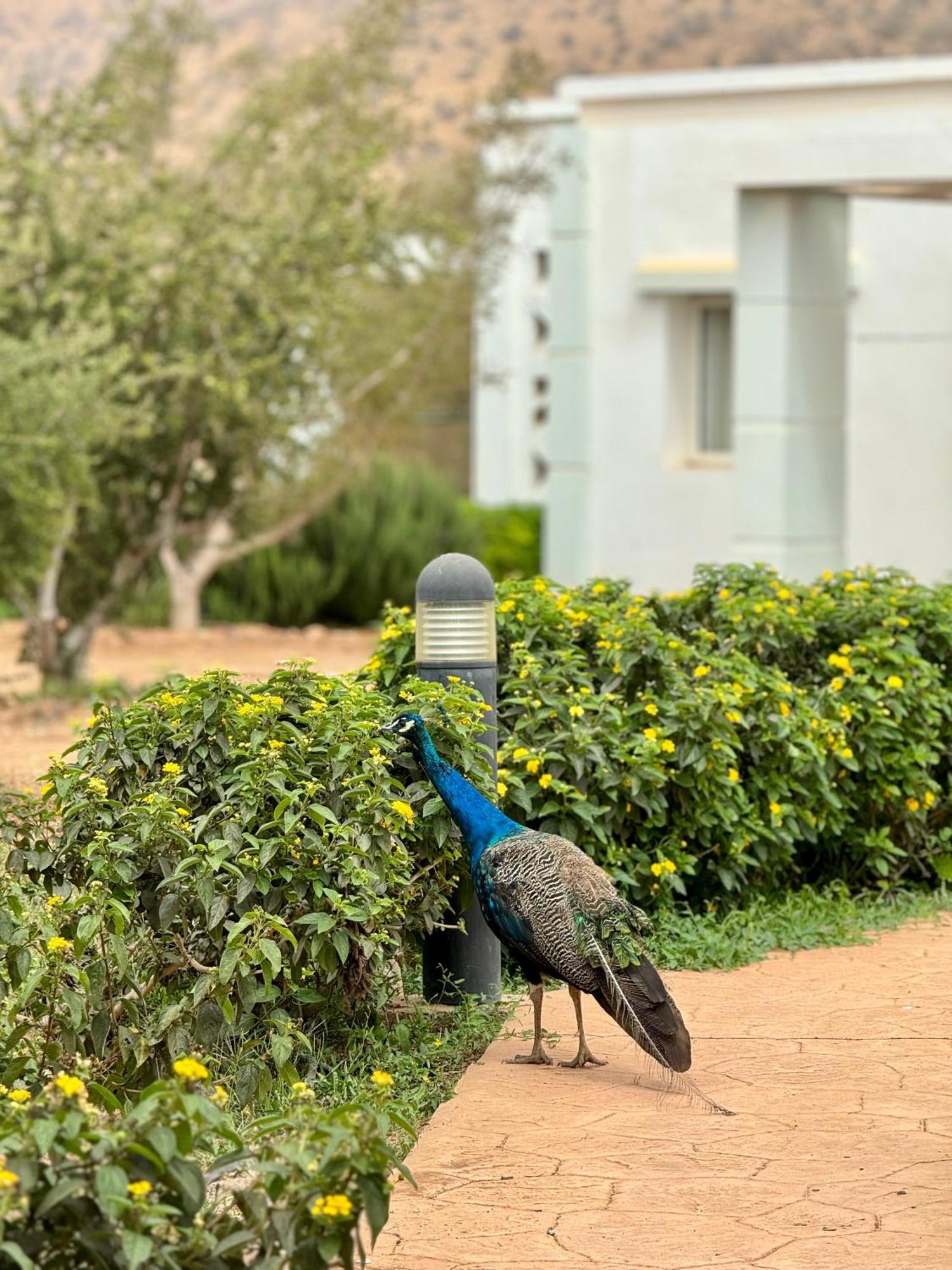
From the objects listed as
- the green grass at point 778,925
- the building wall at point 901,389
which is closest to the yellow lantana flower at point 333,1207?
the green grass at point 778,925

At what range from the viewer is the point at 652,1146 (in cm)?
411

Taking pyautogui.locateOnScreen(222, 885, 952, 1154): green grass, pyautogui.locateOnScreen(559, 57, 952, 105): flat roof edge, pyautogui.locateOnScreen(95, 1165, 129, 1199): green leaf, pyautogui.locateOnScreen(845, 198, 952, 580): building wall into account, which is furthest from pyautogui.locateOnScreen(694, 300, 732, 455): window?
pyautogui.locateOnScreen(95, 1165, 129, 1199): green leaf

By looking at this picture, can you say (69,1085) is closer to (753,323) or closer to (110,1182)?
(110,1182)

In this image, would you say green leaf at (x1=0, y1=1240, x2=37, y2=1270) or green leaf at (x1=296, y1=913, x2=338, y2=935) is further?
green leaf at (x1=296, y1=913, x2=338, y2=935)

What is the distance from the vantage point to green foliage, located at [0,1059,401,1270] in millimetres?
2719

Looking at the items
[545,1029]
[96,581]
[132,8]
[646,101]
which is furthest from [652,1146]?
[132,8]

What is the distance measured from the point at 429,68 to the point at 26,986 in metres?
47.3

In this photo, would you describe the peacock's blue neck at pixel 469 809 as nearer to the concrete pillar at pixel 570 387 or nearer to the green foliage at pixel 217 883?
the green foliage at pixel 217 883

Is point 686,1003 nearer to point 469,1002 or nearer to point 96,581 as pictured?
point 469,1002

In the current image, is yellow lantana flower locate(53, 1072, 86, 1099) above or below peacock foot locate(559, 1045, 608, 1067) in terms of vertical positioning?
above

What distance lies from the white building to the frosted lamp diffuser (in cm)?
859

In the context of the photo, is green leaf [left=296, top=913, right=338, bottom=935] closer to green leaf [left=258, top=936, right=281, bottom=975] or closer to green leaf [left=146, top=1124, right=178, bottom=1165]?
green leaf [left=258, top=936, right=281, bottom=975]

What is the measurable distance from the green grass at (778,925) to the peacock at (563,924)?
3.27 ft

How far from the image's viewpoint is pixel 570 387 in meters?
15.9
